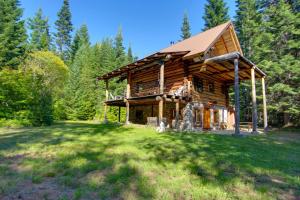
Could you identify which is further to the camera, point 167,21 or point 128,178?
point 167,21

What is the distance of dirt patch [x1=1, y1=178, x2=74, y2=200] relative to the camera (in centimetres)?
336

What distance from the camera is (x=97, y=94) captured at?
34594 millimetres

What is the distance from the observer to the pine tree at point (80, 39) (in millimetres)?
48706

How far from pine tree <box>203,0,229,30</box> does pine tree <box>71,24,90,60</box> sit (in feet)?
92.1

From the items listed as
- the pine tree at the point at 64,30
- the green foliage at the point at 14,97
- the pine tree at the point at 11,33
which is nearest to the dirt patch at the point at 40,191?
the green foliage at the point at 14,97

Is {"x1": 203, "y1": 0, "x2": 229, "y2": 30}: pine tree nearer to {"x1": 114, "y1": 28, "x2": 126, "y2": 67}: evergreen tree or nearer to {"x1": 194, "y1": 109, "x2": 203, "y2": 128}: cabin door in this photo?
{"x1": 194, "y1": 109, "x2": 203, "y2": 128}: cabin door

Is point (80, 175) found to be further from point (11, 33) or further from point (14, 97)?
point (11, 33)

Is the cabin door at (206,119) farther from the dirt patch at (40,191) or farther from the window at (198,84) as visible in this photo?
the dirt patch at (40,191)

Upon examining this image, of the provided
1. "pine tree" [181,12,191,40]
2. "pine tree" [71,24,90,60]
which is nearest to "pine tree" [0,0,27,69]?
"pine tree" [71,24,90,60]

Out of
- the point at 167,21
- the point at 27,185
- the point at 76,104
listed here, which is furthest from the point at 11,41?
the point at 27,185

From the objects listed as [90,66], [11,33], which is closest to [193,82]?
[90,66]

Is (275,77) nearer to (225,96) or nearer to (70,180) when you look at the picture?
(225,96)

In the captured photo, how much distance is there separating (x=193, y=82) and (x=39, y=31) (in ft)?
129

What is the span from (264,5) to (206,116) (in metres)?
18.2
